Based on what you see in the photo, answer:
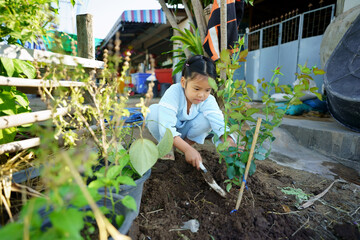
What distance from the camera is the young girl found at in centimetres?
153

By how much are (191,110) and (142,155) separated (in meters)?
0.97

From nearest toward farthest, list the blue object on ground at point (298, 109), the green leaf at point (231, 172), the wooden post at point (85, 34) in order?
the green leaf at point (231, 172) < the wooden post at point (85, 34) < the blue object on ground at point (298, 109)

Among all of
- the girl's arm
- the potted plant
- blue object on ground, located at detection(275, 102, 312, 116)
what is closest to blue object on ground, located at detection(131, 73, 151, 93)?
blue object on ground, located at detection(275, 102, 312, 116)

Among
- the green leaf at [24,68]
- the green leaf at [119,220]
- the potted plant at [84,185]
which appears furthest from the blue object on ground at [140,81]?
the green leaf at [119,220]

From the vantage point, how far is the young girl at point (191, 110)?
153 cm

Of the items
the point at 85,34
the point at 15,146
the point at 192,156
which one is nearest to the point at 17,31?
the point at 15,146

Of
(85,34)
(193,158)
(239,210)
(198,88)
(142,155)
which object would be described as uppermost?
(85,34)

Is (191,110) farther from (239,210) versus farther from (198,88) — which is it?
(239,210)

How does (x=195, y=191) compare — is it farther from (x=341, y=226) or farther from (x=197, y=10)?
(x=197, y=10)

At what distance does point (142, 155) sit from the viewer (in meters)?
0.98

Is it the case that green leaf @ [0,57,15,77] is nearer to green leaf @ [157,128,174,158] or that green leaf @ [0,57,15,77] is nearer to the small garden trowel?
green leaf @ [157,128,174,158]

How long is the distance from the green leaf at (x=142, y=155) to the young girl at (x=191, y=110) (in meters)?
0.41

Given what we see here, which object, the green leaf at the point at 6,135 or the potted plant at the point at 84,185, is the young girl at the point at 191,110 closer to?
the potted plant at the point at 84,185

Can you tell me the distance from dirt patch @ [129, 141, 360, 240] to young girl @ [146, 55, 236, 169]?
211 mm
